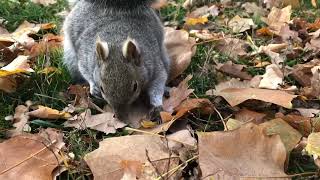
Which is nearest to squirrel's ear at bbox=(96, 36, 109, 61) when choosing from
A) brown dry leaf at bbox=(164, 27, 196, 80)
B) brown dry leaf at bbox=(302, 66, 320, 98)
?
brown dry leaf at bbox=(164, 27, 196, 80)

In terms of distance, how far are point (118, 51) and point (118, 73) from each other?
0.40 feet

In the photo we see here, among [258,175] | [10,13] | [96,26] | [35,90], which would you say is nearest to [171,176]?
[258,175]

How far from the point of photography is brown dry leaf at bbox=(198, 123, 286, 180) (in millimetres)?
1575

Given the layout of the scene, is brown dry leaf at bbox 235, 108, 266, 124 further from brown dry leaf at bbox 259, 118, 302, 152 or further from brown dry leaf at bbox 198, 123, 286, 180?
brown dry leaf at bbox 198, 123, 286, 180

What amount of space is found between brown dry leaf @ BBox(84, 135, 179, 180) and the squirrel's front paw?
409 millimetres

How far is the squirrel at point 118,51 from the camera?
7.39 feet

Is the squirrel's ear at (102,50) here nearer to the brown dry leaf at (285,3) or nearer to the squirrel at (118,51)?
the squirrel at (118,51)

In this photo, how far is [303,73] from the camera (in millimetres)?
2537

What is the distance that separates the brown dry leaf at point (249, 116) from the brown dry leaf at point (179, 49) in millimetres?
608

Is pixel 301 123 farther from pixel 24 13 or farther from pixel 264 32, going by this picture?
pixel 24 13

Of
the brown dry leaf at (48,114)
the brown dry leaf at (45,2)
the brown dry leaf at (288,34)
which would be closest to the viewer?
the brown dry leaf at (48,114)

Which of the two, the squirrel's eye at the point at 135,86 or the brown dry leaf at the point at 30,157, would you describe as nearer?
the brown dry leaf at the point at 30,157

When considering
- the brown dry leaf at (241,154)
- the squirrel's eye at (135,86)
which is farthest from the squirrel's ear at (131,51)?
the brown dry leaf at (241,154)

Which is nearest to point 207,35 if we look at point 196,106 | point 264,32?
point 264,32
